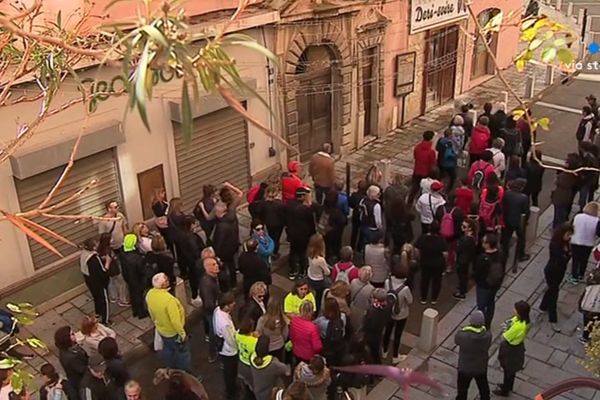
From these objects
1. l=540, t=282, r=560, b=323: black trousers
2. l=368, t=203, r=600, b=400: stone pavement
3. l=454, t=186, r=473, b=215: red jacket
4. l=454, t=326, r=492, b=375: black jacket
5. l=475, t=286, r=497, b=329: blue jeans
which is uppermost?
l=454, t=186, r=473, b=215: red jacket

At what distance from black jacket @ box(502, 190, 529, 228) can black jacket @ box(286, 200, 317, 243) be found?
294 centimetres

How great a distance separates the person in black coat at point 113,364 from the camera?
750cm

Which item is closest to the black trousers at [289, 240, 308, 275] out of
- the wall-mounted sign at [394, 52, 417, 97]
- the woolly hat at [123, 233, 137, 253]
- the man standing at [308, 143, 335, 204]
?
the man standing at [308, 143, 335, 204]

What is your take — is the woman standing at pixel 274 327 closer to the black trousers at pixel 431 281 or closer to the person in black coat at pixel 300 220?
the person in black coat at pixel 300 220

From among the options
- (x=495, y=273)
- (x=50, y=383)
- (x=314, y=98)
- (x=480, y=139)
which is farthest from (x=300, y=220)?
(x=314, y=98)

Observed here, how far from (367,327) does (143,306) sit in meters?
3.65

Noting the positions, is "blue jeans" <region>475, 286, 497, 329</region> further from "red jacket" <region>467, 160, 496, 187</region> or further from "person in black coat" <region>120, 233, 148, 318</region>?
"person in black coat" <region>120, 233, 148, 318</region>

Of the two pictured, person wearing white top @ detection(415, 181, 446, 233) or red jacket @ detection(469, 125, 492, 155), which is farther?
red jacket @ detection(469, 125, 492, 155)

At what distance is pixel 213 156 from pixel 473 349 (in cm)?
736

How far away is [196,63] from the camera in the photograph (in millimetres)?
2279

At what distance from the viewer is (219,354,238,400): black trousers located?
8398 mm

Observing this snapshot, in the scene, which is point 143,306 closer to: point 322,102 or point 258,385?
point 258,385

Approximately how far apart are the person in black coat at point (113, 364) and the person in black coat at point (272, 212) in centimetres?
395

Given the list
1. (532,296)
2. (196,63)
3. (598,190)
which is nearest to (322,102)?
(598,190)
